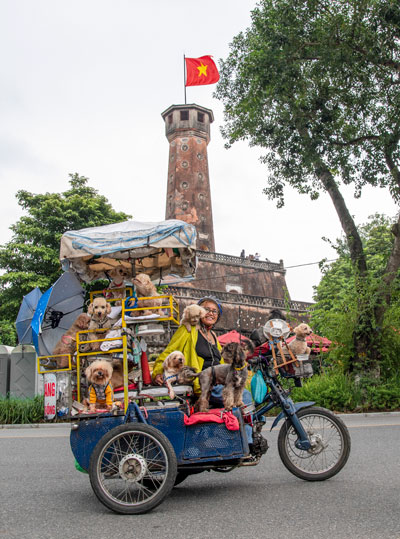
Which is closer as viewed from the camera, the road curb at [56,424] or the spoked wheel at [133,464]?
the spoked wheel at [133,464]

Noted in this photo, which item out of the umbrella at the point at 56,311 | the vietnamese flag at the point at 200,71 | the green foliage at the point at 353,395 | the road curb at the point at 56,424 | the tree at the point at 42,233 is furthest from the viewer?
the vietnamese flag at the point at 200,71

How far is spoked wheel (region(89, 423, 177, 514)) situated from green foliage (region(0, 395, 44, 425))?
13.0 metres

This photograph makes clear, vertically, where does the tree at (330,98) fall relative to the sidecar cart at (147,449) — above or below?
above

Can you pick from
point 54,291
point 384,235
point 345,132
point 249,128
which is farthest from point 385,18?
point 384,235

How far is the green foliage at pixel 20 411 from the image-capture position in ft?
54.9

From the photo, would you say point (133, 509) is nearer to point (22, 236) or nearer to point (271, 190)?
point (271, 190)

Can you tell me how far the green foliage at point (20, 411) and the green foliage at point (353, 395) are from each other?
778cm


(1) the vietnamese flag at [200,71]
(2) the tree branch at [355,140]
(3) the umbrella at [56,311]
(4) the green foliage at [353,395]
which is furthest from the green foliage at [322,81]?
(1) the vietnamese flag at [200,71]

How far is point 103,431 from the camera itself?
5.07 metres

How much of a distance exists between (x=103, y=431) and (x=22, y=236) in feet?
84.0

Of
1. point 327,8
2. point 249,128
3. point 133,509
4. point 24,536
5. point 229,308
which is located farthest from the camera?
point 229,308

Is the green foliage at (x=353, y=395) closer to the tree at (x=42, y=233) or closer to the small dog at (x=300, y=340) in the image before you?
the small dog at (x=300, y=340)

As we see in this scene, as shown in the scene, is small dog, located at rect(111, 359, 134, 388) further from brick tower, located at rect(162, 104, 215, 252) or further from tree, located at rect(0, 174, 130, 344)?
brick tower, located at rect(162, 104, 215, 252)

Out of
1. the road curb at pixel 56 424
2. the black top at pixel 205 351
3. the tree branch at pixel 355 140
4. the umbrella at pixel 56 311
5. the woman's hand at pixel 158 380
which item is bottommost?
the road curb at pixel 56 424
